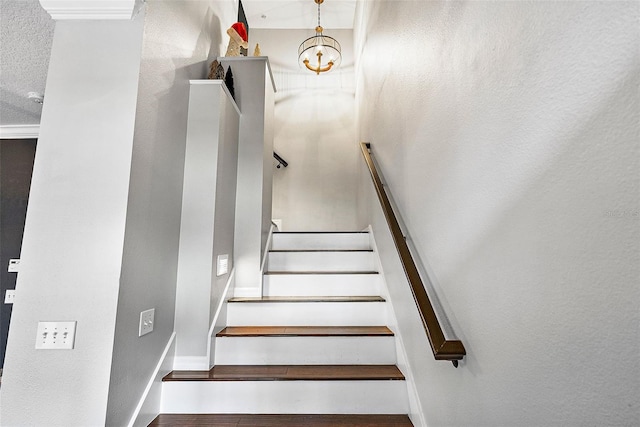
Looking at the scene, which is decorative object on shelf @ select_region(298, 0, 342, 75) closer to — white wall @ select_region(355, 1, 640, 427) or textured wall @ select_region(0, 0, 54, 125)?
textured wall @ select_region(0, 0, 54, 125)

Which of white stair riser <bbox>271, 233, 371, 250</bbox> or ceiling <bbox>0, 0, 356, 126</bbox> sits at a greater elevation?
ceiling <bbox>0, 0, 356, 126</bbox>

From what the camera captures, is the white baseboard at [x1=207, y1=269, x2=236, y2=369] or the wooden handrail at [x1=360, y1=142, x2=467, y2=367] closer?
the wooden handrail at [x1=360, y1=142, x2=467, y2=367]

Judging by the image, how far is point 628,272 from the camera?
0.51 meters

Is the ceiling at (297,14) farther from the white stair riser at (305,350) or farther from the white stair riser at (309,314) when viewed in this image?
the white stair riser at (305,350)

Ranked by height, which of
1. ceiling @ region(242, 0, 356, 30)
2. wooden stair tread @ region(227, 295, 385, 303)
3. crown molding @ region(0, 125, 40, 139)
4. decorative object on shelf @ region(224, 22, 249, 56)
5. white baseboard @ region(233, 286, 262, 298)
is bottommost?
wooden stair tread @ region(227, 295, 385, 303)

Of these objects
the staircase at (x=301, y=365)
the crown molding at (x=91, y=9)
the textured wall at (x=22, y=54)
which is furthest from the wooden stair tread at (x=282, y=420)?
the textured wall at (x=22, y=54)

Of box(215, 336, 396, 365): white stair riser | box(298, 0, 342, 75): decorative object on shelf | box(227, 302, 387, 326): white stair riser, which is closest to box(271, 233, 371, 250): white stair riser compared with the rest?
box(227, 302, 387, 326): white stair riser

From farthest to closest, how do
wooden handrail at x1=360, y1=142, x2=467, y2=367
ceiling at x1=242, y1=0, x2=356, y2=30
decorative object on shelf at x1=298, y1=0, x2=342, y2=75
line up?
ceiling at x1=242, y1=0, x2=356, y2=30, decorative object on shelf at x1=298, y1=0, x2=342, y2=75, wooden handrail at x1=360, y1=142, x2=467, y2=367

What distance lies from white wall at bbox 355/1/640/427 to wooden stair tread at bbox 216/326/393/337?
0.67m

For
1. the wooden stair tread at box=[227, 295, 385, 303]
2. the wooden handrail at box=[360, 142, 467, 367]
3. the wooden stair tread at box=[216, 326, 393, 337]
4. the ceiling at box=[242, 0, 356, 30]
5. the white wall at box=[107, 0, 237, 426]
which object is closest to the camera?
the wooden handrail at box=[360, 142, 467, 367]

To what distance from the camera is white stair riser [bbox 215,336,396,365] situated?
76.0 inches

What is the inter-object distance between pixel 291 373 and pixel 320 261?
3.69 feet

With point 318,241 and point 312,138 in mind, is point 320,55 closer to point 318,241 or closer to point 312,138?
point 312,138

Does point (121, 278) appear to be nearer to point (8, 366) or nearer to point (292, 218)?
point (8, 366)
